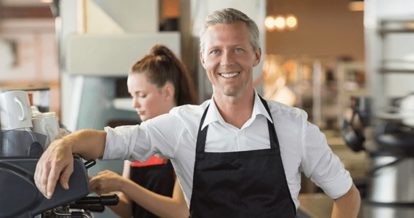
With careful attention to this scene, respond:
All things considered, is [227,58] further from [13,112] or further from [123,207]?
[123,207]

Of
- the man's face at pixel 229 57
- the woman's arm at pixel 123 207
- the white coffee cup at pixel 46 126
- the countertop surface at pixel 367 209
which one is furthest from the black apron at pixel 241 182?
the countertop surface at pixel 367 209

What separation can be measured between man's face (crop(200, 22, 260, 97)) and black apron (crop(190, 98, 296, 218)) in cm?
13

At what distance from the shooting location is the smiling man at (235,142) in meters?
1.61

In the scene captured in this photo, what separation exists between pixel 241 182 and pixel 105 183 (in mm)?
365

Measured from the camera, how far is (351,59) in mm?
9164

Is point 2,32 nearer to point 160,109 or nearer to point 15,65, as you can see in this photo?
point 15,65

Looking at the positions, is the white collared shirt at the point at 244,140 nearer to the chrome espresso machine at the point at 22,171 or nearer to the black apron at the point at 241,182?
the black apron at the point at 241,182

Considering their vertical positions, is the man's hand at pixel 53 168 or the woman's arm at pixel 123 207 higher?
the man's hand at pixel 53 168

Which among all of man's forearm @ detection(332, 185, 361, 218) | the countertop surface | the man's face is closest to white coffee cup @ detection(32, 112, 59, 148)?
the man's face

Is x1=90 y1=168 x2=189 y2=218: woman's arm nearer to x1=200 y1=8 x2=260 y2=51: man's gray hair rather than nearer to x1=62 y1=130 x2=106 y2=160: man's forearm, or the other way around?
x1=62 y1=130 x2=106 y2=160: man's forearm

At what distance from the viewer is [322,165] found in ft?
5.52

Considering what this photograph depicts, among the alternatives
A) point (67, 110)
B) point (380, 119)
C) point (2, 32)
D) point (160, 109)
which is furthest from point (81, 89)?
point (2, 32)

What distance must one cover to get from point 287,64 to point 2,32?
3.81 m

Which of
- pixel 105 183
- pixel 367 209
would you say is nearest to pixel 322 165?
pixel 105 183
